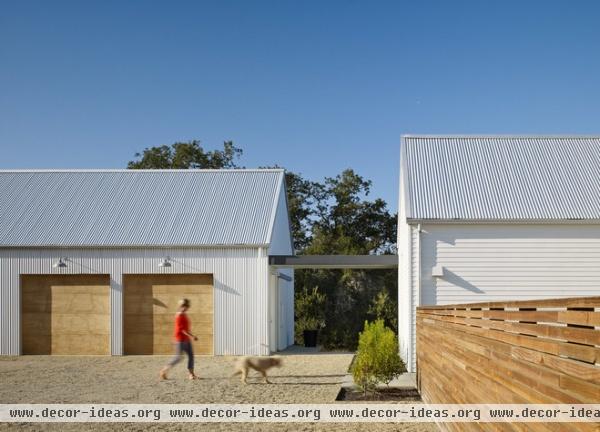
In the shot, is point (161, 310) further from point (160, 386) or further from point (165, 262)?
point (160, 386)

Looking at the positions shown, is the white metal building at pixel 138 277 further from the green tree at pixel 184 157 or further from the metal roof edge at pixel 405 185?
the green tree at pixel 184 157

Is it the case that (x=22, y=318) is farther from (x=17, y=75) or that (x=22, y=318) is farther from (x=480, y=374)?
(x=480, y=374)

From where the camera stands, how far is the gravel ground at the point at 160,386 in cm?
1001

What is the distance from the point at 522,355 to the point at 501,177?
1521 cm

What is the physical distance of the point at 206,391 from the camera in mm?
13289

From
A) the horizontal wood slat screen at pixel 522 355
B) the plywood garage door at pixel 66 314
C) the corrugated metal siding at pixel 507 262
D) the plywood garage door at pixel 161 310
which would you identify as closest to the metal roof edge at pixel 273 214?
the plywood garage door at pixel 161 310

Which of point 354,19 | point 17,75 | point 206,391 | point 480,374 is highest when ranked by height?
point 354,19

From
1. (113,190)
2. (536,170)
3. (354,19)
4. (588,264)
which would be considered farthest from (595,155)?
(113,190)

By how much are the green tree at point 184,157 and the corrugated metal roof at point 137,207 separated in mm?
16829

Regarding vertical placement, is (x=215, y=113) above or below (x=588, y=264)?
above

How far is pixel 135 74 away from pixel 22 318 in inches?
354

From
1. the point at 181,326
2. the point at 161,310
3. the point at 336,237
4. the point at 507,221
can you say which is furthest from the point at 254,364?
the point at 336,237

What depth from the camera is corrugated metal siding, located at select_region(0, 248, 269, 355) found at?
21.1 metres

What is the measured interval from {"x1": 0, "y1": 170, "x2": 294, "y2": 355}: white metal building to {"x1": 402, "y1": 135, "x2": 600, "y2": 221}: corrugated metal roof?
5119mm
